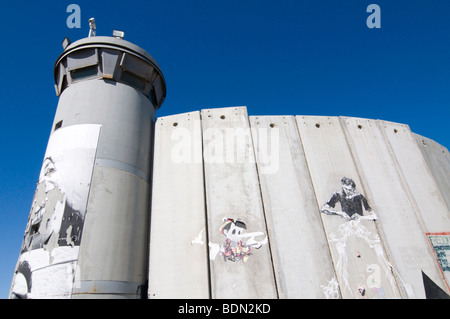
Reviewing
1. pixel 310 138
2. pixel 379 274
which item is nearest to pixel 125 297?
pixel 379 274

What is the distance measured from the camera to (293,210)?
999cm

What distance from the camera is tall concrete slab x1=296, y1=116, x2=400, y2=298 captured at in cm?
898

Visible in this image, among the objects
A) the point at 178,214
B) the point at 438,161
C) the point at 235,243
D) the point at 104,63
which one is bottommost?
the point at 235,243

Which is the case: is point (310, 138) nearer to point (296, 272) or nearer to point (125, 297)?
point (296, 272)

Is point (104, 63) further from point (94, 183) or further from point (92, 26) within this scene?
point (94, 183)

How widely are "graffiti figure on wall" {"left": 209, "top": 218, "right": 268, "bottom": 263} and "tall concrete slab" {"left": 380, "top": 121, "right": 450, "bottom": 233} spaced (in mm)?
6629

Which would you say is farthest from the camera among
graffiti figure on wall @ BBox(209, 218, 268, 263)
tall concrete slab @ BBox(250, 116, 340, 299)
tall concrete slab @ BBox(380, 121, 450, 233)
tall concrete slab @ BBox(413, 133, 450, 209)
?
tall concrete slab @ BBox(413, 133, 450, 209)

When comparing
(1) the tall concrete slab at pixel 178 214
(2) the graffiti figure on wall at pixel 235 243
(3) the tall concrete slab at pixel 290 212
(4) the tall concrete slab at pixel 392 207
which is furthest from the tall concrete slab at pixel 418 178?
(1) the tall concrete slab at pixel 178 214

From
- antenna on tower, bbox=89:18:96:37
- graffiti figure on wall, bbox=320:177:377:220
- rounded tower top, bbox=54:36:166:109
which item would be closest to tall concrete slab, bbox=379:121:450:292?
graffiti figure on wall, bbox=320:177:377:220

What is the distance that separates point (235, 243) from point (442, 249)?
302 inches

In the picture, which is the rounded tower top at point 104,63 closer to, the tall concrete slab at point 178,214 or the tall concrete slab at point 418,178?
the tall concrete slab at point 178,214

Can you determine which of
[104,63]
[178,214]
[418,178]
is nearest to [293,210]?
[178,214]

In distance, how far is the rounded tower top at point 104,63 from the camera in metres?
11.1

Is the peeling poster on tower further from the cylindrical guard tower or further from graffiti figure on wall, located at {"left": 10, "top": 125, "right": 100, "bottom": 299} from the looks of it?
graffiti figure on wall, located at {"left": 10, "top": 125, "right": 100, "bottom": 299}
